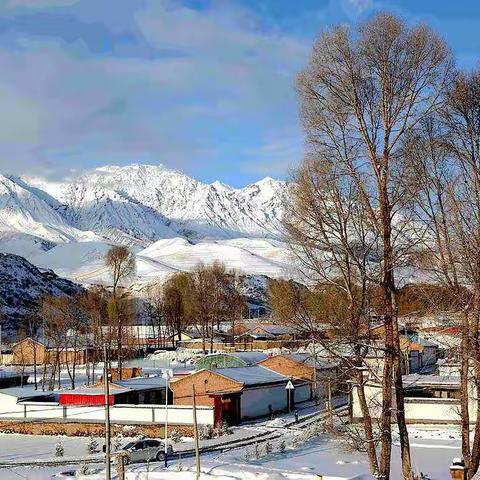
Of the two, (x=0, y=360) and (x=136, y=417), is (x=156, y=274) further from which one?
(x=136, y=417)

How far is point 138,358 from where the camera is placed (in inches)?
2726

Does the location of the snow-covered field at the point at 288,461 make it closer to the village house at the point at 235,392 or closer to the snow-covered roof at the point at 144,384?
the village house at the point at 235,392

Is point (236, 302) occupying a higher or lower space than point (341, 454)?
higher

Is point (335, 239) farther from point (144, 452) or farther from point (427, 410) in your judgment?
point (427, 410)

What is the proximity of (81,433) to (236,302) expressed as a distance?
56.7 meters

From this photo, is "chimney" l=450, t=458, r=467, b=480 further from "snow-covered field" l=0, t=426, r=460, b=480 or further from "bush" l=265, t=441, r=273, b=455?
"bush" l=265, t=441, r=273, b=455

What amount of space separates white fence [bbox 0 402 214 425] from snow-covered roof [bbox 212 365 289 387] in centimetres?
386

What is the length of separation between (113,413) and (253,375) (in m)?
7.91

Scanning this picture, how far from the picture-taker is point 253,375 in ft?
120

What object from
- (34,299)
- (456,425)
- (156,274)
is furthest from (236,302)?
(156,274)

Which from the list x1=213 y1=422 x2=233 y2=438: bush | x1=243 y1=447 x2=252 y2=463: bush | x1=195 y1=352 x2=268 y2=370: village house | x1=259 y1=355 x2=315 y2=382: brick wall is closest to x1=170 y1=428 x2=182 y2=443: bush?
x1=213 y1=422 x2=233 y2=438: bush

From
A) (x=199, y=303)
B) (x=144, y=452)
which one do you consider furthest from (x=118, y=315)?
(x=144, y=452)

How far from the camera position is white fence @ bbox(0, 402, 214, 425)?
29766mm

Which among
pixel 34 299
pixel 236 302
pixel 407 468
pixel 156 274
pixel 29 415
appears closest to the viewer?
pixel 407 468
